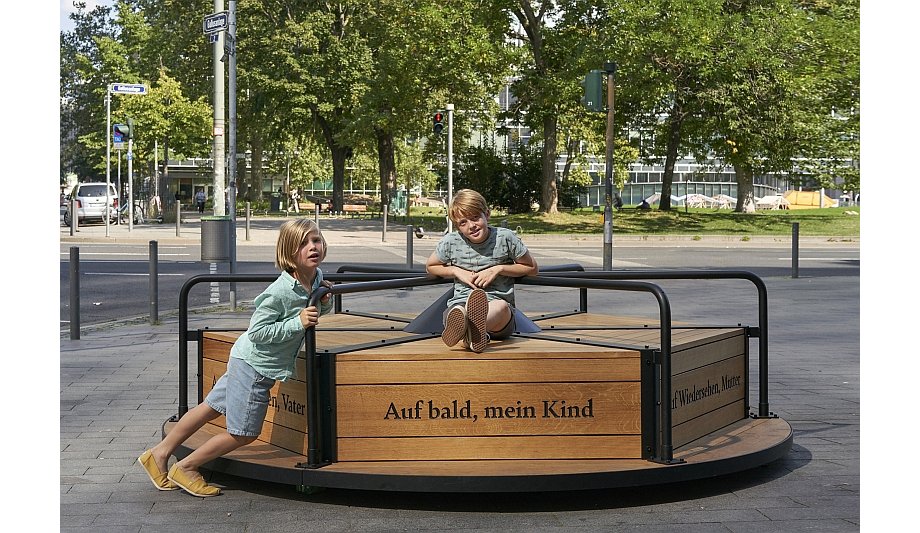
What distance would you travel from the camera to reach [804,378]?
8.65 metres

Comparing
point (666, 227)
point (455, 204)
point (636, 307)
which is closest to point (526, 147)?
point (666, 227)

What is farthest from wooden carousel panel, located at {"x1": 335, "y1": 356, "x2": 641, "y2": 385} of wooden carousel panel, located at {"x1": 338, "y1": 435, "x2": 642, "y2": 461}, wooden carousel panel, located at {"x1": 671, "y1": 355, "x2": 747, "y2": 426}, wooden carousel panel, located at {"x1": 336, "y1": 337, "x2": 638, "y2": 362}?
wooden carousel panel, located at {"x1": 671, "y1": 355, "x2": 747, "y2": 426}

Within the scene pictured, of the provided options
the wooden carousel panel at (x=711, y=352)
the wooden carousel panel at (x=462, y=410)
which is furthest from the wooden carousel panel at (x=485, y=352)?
the wooden carousel panel at (x=711, y=352)

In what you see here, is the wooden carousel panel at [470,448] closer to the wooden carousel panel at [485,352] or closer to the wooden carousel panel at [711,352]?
the wooden carousel panel at [485,352]

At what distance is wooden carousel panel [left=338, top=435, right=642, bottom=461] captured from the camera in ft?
16.3

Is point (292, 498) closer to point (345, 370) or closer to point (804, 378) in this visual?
point (345, 370)

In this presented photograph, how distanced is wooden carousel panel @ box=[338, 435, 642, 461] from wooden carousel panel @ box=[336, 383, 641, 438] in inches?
1.2

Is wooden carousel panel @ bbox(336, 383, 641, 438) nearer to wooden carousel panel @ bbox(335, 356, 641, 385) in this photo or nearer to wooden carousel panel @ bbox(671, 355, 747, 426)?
wooden carousel panel @ bbox(335, 356, 641, 385)

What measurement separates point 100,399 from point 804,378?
220 inches

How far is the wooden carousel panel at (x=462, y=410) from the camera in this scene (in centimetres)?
496

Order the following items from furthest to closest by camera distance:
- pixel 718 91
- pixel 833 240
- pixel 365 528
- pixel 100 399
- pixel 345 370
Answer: pixel 718 91, pixel 833 240, pixel 100 399, pixel 345 370, pixel 365 528

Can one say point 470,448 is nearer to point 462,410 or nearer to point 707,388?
point 462,410

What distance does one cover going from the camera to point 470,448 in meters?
4.97

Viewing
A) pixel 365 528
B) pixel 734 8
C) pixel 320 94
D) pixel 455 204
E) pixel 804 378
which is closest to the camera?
pixel 365 528
